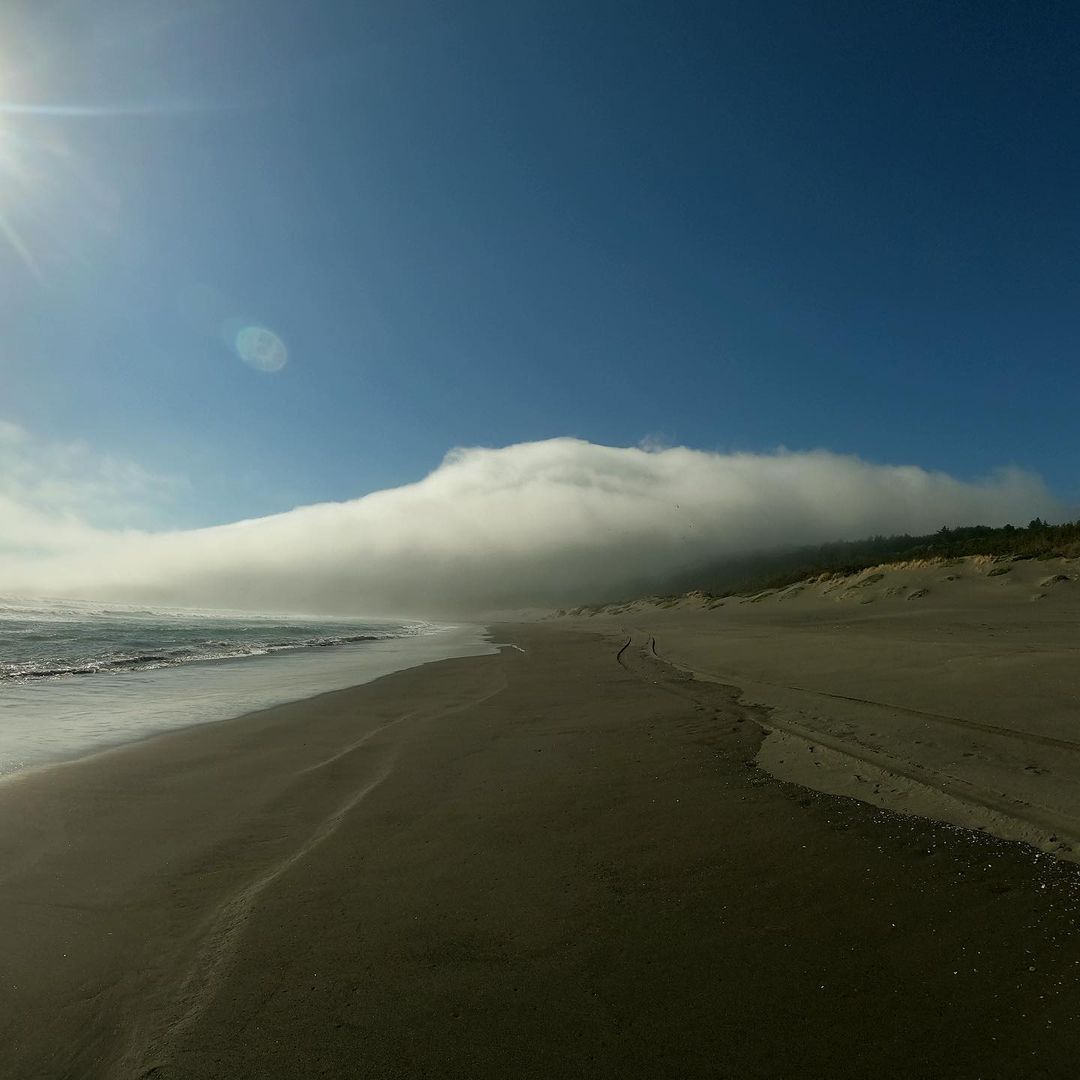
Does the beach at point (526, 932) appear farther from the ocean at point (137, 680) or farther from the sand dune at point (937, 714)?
the ocean at point (137, 680)

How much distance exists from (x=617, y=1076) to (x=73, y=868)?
4.33 meters

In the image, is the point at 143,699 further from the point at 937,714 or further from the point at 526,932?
the point at 937,714

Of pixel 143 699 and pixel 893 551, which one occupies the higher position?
pixel 893 551

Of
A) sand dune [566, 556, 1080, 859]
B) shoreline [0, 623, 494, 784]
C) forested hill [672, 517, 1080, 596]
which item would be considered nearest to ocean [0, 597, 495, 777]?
shoreline [0, 623, 494, 784]

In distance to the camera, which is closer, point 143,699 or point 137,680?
point 143,699

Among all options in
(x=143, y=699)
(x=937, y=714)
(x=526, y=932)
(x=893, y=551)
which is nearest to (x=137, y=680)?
(x=143, y=699)

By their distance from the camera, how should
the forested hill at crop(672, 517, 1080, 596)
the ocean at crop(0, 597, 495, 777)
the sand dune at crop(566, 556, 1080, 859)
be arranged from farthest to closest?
the forested hill at crop(672, 517, 1080, 596)
the ocean at crop(0, 597, 495, 777)
the sand dune at crop(566, 556, 1080, 859)

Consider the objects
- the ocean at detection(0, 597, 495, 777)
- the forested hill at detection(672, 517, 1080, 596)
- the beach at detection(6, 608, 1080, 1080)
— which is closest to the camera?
the beach at detection(6, 608, 1080, 1080)

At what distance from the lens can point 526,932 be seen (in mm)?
3465

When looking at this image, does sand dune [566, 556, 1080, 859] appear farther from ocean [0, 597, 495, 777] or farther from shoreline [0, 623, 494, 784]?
ocean [0, 597, 495, 777]

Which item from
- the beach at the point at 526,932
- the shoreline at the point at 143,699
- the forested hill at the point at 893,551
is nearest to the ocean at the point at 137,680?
the shoreline at the point at 143,699

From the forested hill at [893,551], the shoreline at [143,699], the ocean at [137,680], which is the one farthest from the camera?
the forested hill at [893,551]

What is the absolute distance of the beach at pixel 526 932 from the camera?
2590 millimetres

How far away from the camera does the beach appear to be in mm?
2590
